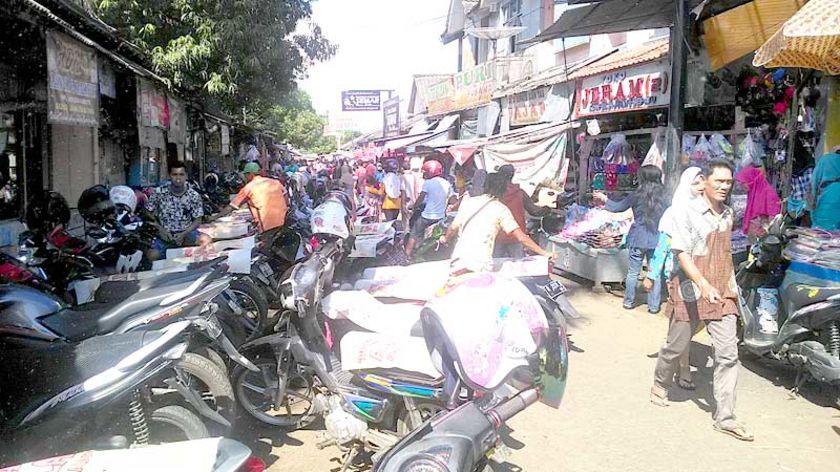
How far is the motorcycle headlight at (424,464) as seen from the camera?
2.46m

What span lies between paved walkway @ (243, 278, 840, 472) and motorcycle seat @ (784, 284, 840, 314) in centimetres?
68

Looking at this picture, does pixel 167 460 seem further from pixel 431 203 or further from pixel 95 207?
pixel 431 203

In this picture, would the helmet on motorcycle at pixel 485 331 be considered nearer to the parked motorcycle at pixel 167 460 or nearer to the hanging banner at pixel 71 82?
the parked motorcycle at pixel 167 460

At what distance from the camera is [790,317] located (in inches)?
179

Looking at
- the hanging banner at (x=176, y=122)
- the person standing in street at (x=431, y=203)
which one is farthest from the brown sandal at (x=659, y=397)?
the hanging banner at (x=176, y=122)

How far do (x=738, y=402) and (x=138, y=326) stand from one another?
4034 millimetres

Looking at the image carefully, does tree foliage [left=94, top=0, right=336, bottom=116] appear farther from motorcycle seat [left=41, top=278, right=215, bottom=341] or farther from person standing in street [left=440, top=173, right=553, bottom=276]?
motorcycle seat [left=41, top=278, right=215, bottom=341]

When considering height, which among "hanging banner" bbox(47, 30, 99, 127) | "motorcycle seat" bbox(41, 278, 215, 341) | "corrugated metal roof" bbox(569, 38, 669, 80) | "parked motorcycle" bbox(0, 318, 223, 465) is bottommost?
"parked motorcycle" bbox(0, 318, 223, 465)

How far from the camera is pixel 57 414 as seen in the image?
2.61 m

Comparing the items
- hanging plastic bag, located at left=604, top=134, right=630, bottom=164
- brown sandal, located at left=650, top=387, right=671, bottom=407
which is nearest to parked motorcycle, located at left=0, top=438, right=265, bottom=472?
brown sandal, located at left=650, top=387, right=671, bottom=407

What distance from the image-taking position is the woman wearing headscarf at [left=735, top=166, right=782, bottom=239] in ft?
21.7

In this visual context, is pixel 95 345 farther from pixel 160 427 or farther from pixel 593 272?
pixel 593 272

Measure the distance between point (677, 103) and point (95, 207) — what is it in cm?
653

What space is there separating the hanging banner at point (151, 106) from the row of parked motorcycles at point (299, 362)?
16.7 ft
